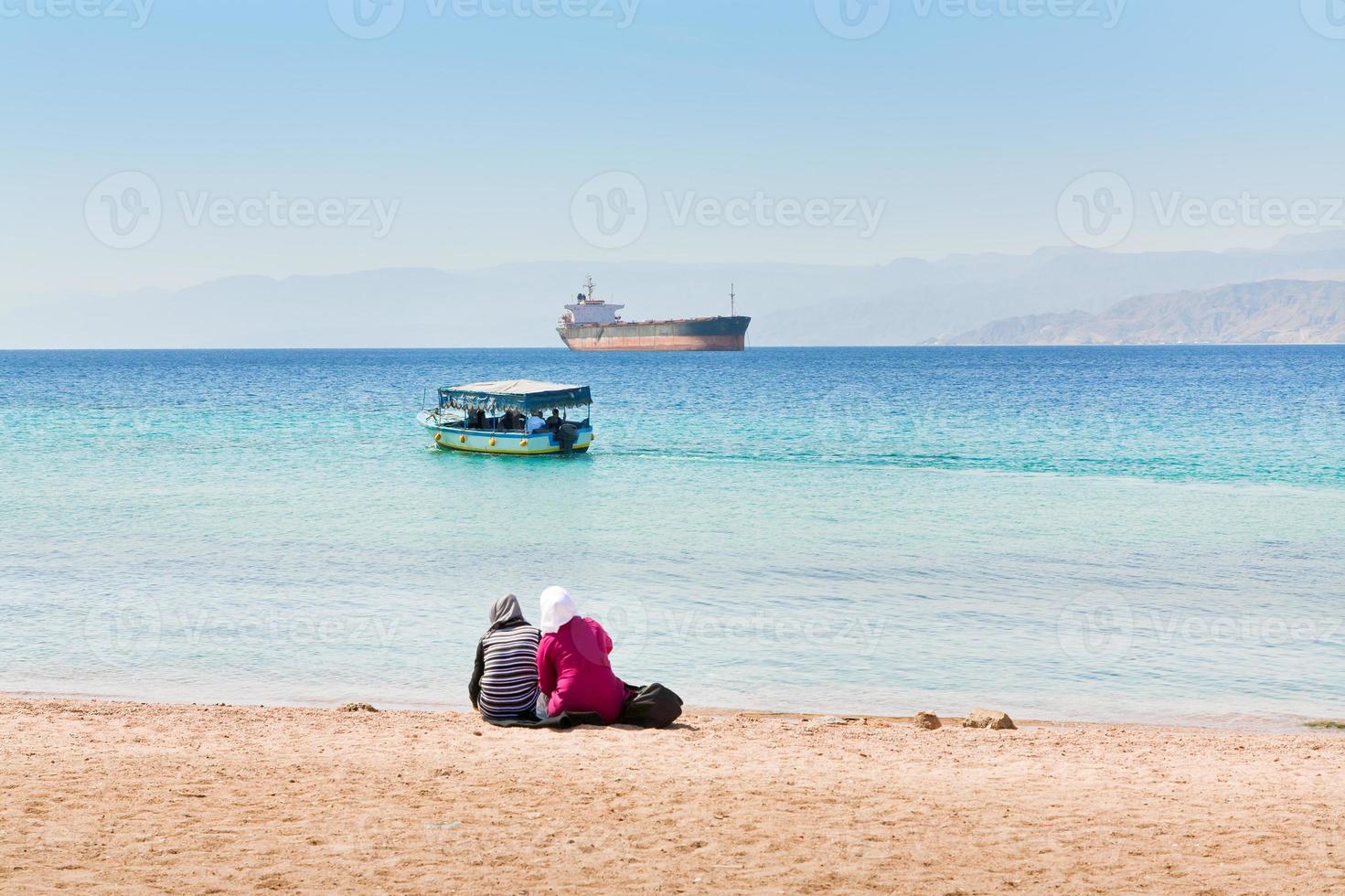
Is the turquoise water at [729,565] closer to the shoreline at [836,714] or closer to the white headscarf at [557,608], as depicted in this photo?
the shoreline at [836,714]

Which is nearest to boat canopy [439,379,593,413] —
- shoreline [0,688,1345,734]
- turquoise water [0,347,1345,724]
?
turquoise water [0,347,1345,724]

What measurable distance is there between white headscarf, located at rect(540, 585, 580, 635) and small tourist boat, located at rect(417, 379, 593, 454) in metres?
25.5

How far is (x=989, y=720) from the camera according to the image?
8.85m

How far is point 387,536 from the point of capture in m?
19.2

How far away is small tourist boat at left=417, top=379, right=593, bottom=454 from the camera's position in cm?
3406

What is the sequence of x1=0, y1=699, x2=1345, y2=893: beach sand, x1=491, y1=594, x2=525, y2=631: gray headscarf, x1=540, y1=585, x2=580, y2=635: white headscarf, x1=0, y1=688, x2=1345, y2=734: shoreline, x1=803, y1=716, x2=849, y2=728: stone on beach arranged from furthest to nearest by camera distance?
1. x1=0, y1=688, x2=1345, y2=734: shoreline
2. x1=803, y1=716, x2=849, y2=728: stone on beach
3. x1=491, y1=594, x2=525, y2=631: gray headscarf
4. x1=540, y1=585, x2=580, y2=635: white headscarf
5. x1=0, y1=699, x2=1345, y2=893: beach sand

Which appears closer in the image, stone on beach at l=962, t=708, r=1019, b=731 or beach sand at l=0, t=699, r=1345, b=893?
beach sand at l=0, t=699, r=1345, b=893

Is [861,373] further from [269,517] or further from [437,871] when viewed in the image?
[437,871]

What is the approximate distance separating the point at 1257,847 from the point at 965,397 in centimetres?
6135

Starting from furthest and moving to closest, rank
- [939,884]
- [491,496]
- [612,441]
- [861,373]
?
[861,373] < [612,441] < [491,496] < [939,884]

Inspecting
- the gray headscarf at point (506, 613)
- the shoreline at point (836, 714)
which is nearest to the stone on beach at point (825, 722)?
the shoreline at point (836, 714)

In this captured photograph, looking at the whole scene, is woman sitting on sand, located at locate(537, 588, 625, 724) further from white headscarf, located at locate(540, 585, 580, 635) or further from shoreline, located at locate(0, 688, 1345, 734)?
shoreline, located at locate(0, 688, 1345, 734)

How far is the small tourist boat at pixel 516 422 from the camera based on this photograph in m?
34.1

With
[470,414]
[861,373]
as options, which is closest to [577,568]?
[470,414]
